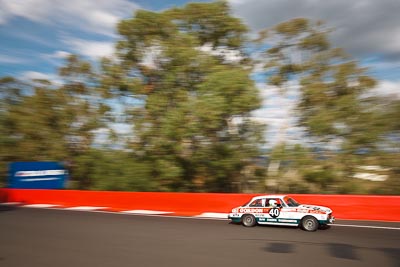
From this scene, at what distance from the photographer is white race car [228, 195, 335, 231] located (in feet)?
34.8

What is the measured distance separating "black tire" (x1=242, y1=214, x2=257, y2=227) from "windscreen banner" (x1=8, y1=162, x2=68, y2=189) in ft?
57.8

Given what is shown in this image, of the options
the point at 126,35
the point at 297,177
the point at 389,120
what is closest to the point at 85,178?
the point at 126,35

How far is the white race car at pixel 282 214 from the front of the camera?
1062cm

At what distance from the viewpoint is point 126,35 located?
80.7ft

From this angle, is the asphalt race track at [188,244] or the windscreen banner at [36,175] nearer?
the asphalt race track at [188,244]

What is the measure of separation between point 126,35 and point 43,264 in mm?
19990

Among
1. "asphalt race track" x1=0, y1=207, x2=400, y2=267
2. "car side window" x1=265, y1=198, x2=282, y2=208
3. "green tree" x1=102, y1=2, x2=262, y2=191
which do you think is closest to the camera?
"asphalt race track" x1=0, y1=207, x2=400, y2=267

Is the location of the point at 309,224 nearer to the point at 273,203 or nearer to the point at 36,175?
the point at 273,203

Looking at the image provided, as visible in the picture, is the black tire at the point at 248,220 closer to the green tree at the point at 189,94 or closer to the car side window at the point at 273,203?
the car side window at the point at 273,203

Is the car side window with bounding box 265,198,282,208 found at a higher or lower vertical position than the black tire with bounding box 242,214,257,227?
higher

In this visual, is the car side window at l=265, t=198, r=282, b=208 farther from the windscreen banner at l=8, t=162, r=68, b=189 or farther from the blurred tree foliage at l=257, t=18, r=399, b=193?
the windscreen banner at l=8, t=162, r=68, b=189

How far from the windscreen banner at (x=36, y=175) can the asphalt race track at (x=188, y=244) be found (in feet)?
38.6

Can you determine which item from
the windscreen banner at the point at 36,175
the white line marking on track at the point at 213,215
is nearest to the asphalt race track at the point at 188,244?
the white line marking on track at the point at 213,215

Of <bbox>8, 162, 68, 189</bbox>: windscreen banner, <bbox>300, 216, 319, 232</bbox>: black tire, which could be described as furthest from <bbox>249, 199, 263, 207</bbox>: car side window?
<bbox>8, 162, 68, 189</bbox>: windscreen banner
